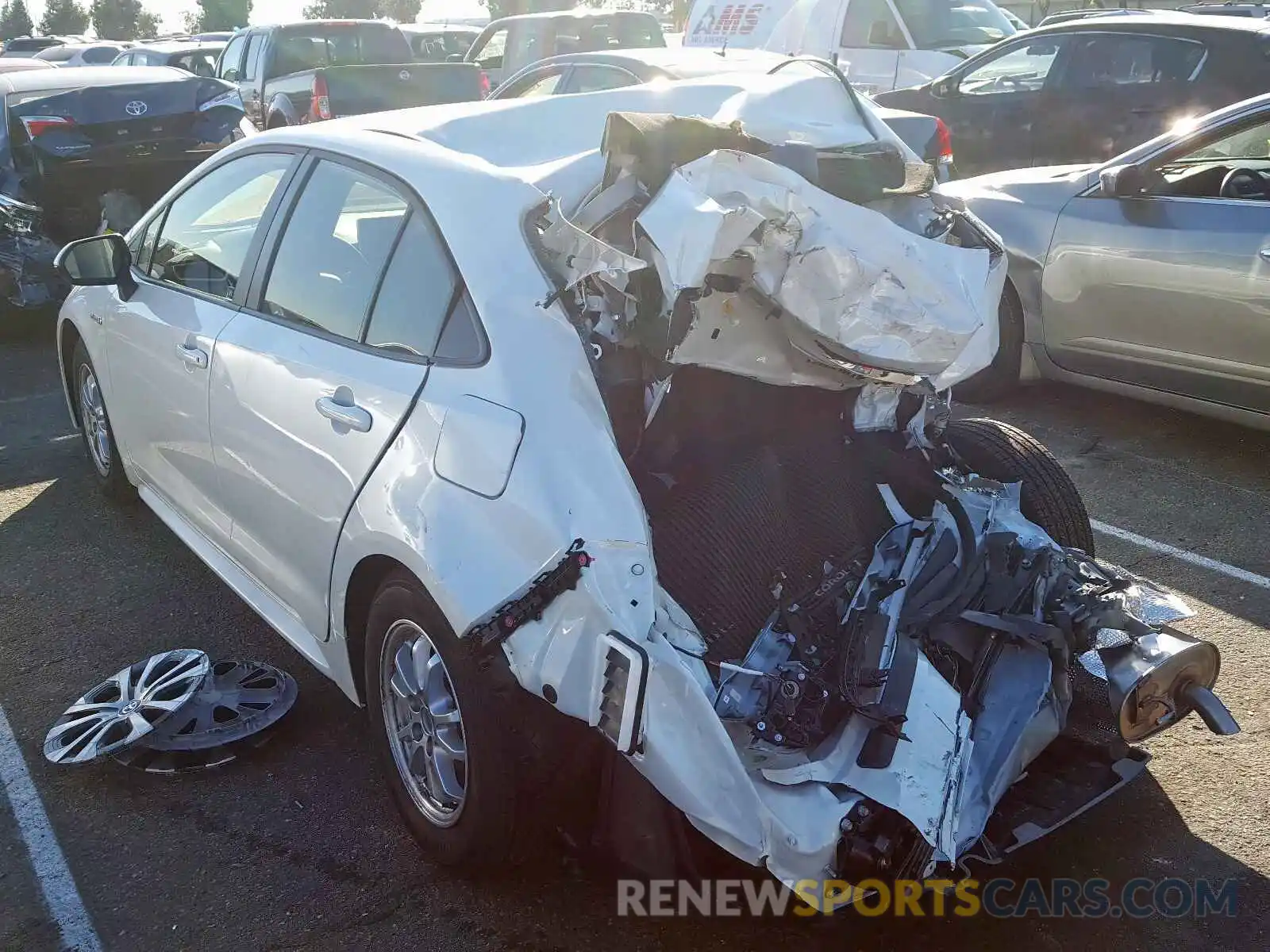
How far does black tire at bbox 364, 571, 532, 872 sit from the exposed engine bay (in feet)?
1.12

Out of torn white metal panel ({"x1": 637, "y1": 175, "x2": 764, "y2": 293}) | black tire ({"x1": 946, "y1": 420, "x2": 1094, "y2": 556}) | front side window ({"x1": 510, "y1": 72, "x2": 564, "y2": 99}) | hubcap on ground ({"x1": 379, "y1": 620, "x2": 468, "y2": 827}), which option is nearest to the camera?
torn white metal panel ({"x1": 637, "y1": 175, "x2": 764, "y2": 293})

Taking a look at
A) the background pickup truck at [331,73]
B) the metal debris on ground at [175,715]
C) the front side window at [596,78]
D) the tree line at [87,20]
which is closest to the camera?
the metal debris on ground at [175,715]

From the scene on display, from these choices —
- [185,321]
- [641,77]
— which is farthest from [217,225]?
[641,77]

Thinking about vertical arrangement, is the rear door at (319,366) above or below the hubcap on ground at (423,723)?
above

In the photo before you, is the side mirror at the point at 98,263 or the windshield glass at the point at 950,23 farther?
the windshield glass at the point at 950,23

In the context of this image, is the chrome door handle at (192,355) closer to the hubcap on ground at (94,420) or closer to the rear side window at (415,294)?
the rear side window at (415,294)

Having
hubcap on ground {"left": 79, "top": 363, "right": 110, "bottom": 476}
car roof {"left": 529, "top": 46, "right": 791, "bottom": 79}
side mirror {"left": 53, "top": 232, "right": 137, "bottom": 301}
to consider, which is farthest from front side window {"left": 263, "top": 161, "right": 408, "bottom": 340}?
hubcap on ground {"left": 79, "top": 363, "right": 110, "bottom": 476}

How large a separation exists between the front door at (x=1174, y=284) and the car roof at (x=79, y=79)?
21.9 ft

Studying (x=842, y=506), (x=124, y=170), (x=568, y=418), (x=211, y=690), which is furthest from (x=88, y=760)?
(x=124, y=170)

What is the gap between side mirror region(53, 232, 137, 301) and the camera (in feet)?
13.6

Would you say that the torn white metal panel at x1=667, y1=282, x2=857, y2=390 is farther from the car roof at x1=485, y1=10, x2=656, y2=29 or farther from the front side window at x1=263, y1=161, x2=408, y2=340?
the car roof at x1=485, y1=10, x2=656, y2=29

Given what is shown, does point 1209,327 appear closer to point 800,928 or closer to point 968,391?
point 968,391

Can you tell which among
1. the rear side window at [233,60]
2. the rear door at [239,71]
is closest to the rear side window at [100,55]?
the rear door at [239,71]

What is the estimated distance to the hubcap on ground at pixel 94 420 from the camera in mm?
4930
